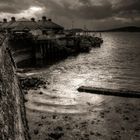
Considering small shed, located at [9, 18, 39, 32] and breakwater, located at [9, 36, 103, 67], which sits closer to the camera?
breakwater, located at [9, 36, 103, 67]

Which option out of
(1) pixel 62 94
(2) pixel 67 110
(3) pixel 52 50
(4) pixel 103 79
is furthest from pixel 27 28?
(2) pixel 67 110

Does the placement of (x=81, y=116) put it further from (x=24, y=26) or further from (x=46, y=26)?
(x=46, y=26)

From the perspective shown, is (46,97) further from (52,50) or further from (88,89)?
(52,50)

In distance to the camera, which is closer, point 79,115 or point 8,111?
point 8,111

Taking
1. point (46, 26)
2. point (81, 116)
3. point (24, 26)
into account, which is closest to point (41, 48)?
point (24, 26)

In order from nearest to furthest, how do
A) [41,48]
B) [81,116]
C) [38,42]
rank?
[81,116] < [38,42] < [41,48]

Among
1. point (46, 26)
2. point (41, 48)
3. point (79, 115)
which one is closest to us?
point (79, 115)

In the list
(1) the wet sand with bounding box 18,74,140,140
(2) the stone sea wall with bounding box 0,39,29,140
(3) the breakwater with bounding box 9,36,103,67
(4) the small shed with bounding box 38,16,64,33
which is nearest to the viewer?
(2) the stone sea wall with bounding box 0,39,29,140

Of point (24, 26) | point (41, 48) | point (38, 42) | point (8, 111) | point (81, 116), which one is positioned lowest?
point (81, 116)

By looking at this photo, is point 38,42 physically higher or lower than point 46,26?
lower

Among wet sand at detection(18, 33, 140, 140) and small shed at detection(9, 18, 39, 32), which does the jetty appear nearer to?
small shed at detection(9, 18, 39, 32)

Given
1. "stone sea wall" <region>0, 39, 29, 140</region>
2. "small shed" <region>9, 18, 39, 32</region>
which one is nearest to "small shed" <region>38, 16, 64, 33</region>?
"small shed" <region>9, 18, 39, 32</region>

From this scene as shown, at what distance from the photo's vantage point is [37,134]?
10.2 metres

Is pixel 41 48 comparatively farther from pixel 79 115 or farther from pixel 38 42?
pixel 79 115
